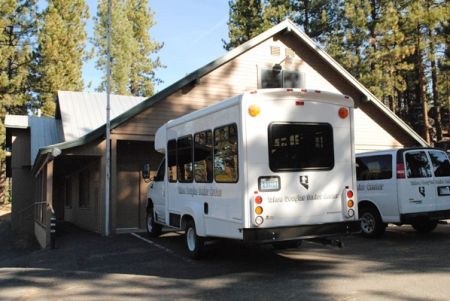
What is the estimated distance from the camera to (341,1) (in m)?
35.2

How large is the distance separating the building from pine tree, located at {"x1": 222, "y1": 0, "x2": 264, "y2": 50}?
52.8 ft

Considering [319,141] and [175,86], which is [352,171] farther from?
[175,86]

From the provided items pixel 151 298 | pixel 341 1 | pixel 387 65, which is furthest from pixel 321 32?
pixel 151 298

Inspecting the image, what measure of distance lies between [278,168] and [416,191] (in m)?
4.30

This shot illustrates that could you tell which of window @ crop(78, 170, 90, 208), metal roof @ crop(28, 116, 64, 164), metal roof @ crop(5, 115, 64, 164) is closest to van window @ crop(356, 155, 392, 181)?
window @ crop(78, 170, 90, 208)

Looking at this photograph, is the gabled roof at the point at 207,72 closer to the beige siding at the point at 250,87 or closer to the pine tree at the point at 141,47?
the beige siding at the point at 250,87

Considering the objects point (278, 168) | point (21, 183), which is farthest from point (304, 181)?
point (21, 183)

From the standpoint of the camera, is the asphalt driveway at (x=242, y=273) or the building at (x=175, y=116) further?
the building at (x=175, y=116)

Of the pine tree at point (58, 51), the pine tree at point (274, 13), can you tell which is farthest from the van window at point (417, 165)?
the pine tree at point (58, 51)

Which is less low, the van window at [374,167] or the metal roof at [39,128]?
the metal roof at [39,128]

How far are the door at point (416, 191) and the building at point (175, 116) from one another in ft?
23.7

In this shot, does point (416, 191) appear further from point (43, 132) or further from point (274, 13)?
point (274, 13)

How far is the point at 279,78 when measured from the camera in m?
17.4

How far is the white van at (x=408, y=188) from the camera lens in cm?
1046
